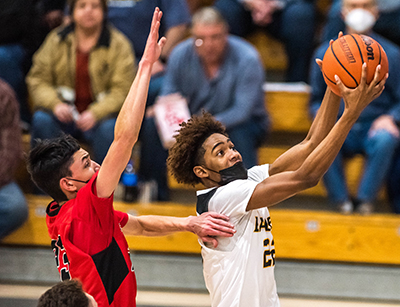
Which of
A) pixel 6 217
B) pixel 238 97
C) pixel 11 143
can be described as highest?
pixel 238 97

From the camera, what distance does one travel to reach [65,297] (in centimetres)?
194

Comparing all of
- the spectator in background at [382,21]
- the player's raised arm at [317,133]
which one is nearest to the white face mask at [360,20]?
the spectator in background at [382,21]

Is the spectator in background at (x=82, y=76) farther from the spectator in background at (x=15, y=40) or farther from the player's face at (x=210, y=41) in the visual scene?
the player's face at (x=210, y=41)

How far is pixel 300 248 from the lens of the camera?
175 inches

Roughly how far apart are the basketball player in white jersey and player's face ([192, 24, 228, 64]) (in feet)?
6.80

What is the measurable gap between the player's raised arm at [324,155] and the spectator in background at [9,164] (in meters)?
2.61

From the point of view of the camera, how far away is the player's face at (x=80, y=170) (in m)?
2.43

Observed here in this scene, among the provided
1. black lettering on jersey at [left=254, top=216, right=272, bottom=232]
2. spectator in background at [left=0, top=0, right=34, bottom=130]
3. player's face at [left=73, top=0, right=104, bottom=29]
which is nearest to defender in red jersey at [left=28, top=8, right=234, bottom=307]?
black lettering on jersey at [left=254, top=216, right=272, bottom=232]

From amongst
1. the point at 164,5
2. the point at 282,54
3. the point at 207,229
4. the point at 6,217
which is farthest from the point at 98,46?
the point at 207,229

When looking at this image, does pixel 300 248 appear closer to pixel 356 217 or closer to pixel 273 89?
pixel 356 217

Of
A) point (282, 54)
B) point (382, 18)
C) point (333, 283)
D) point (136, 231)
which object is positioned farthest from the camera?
point (282, 54)

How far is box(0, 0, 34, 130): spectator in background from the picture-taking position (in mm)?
5027

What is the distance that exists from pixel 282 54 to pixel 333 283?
2.67 m

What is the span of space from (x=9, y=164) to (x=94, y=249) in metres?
2.36
